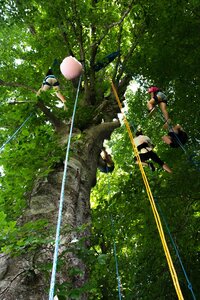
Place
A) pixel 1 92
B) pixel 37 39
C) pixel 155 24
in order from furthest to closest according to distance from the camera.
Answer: pixel 37 39, pixel 155 24, pixel 1 92

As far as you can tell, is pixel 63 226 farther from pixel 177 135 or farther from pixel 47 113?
pixel 177 135

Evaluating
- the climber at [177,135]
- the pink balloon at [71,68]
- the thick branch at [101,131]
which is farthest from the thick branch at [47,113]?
the climber at [177,135]

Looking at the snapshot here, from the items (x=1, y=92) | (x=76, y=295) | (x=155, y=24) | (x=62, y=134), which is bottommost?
(x=76, y=295)

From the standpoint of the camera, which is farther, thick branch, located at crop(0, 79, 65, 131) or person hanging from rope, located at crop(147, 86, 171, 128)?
person hanging from rope, located at crop(147, 86, 171, 128)

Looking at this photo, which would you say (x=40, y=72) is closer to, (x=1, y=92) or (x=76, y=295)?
(x=1, y=92)

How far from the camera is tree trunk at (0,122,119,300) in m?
1.93

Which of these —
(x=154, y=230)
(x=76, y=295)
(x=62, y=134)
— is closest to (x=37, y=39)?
(x=62, y=134)

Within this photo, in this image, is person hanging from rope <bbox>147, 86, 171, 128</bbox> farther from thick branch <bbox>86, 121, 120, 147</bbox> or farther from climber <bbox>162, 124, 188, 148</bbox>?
thick branch <bbox>86, 121, 120, 147</bbox>

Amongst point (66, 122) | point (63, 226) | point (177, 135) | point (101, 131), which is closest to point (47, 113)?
point (66, 122)

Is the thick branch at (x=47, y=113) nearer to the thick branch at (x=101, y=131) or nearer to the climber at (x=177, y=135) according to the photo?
the thick branch at (x=101, y=131)

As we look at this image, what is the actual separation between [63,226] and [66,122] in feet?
10.7

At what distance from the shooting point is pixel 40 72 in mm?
7402

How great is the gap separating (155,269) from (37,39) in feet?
17.2

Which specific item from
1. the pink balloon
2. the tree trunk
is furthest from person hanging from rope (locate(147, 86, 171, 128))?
the pink balloon
